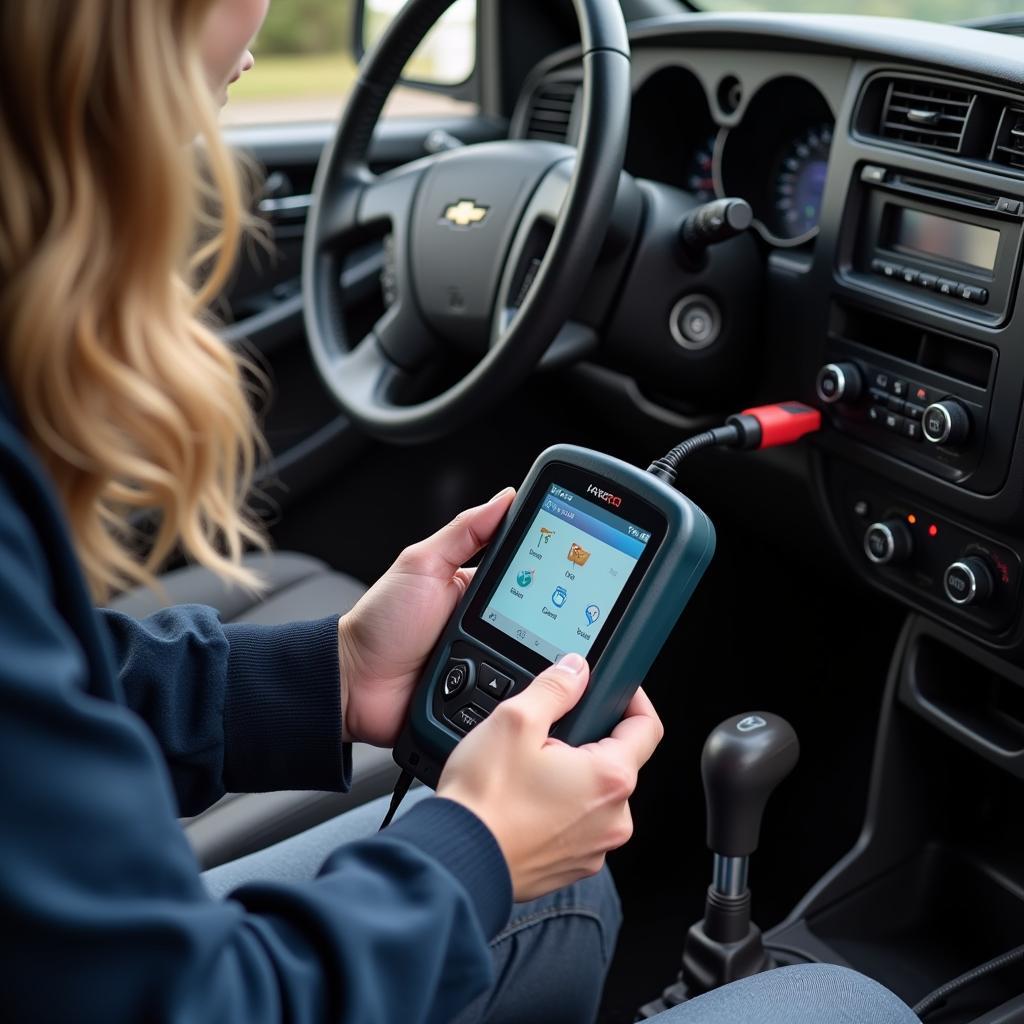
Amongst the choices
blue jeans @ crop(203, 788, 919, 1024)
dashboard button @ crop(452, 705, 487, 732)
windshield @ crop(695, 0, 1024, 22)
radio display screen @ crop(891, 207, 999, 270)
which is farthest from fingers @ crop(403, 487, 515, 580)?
windshield @ crop(695, 0, 1024, 22)

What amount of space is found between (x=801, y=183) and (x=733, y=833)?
2.30 feet

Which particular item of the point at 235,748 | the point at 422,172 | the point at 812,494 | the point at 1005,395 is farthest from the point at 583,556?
the point at 422,172

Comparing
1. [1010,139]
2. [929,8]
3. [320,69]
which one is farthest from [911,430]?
[320,69]

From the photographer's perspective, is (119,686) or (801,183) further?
(801,183)

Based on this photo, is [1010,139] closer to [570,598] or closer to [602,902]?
[570,598]

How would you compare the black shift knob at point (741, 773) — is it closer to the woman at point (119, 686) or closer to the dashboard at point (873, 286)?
the dashboard at point (873, 286)

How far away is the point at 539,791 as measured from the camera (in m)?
0.64

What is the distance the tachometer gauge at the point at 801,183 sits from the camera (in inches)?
52.1

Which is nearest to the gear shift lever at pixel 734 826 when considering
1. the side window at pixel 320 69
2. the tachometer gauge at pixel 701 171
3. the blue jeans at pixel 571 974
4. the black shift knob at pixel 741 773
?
the black shift knob at pixel 741 773

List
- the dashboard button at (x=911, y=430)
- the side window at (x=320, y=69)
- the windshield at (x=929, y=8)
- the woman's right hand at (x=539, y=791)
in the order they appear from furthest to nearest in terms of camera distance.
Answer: the side window at (x=320, y=69) < the windshield at (x=929, y=8) < the dashboard button at (x=911, y=430) < the woman's right hand at (x=539, y=791)

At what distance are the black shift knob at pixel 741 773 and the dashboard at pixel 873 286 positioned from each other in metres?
0.21

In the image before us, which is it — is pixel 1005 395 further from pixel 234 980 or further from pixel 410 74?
pixel 410 74

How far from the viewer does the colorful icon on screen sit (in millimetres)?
847

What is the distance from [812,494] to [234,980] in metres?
0.92
